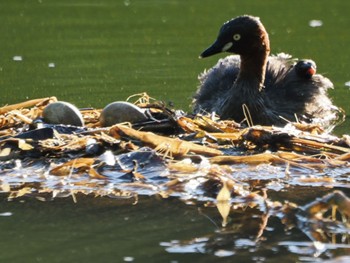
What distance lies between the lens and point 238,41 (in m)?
9.41

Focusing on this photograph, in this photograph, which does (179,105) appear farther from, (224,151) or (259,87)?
(224,151)

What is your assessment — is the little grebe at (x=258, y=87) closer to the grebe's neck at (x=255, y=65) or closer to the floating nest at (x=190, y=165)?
the grebe's neck at (x=255, y=65)

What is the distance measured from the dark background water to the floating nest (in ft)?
0.81

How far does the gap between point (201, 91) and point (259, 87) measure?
0.69m

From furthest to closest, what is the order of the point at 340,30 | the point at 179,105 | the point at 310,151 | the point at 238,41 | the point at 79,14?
the point at 79,14, the point at 340,30, the point at 179,105, the point at 238,41, the point at 310,151

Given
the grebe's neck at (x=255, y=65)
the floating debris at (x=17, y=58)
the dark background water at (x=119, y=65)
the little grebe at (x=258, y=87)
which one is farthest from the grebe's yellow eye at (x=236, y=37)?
the floating debris at (x=17, y=58)

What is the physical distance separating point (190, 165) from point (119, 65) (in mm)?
5151

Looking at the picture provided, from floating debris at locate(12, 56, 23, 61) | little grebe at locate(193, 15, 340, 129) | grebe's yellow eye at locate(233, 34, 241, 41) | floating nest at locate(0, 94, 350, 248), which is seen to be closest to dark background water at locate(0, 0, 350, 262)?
floating debris at locate(12, 56, 23, 61)

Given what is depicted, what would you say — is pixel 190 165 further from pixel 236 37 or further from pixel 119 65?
pixel 119 65

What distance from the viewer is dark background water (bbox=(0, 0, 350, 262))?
5.80 metres

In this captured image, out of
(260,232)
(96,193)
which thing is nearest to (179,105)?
(96,193)

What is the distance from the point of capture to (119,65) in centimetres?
1188

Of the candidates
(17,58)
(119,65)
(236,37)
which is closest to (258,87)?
(236,37)

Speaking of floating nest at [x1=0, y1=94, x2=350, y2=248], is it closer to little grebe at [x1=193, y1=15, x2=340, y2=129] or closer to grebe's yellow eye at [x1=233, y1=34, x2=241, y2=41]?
little grebe at [x1=193, y1=15, x2=340, y2=129]
